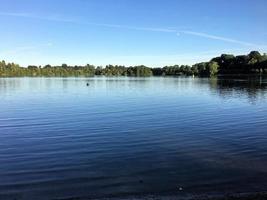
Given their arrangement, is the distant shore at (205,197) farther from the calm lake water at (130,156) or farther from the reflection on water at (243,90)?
the reflection on water at (243,90)

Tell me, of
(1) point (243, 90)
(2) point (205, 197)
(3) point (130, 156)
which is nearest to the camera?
(2) point (205, 197)

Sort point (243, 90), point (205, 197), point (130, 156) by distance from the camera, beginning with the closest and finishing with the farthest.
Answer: point (205, 197), point (130, 156), point (243, 90)

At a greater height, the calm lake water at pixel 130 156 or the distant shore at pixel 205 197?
the distant shore at pixel 205 197

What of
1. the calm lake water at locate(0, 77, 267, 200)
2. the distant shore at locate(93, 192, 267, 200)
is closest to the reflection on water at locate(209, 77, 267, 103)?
the calm lake water at locate(0, 77, 267, 200)

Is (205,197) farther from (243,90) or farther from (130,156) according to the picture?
(243,90)

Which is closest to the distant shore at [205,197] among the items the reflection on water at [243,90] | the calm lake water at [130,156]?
the calm lake water at [130,156]

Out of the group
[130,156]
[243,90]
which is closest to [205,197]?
[130,156]

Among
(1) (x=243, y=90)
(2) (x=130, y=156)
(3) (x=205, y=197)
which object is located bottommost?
(2) (x=130, y=156)

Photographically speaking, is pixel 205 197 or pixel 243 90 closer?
pixel 205 197

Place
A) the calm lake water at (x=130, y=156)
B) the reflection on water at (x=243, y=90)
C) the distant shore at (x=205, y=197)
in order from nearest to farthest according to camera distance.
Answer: the distant shore at (x=205, y=197)
the calm lake water at (x=130, y=156)
the reflection on water at (x=243, y=90)

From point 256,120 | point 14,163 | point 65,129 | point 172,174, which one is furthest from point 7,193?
point 256,120

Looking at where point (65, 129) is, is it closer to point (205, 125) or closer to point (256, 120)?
point (205, 125)

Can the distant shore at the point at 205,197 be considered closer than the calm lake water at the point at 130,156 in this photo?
Yes

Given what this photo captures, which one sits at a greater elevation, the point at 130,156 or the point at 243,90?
the point at 243,90
